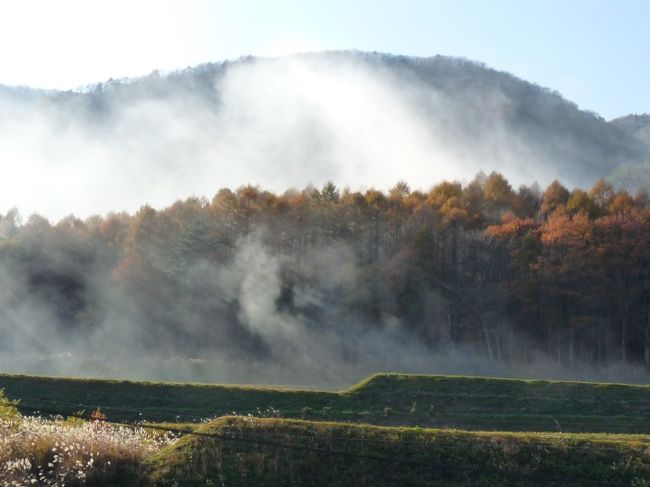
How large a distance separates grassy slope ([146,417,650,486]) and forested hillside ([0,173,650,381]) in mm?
31419

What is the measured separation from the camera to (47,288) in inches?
3088

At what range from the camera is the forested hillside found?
60.8m

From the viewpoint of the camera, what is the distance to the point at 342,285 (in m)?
67.7

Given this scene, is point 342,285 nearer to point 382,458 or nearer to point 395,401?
point 395,401

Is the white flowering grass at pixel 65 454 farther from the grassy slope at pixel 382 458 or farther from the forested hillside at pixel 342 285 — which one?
the forested hillside at pixel 342 285

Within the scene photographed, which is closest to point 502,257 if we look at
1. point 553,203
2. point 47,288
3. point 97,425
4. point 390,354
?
point 390,354

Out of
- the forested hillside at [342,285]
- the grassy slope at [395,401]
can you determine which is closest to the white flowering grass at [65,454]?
the grassy slope at [395,401]

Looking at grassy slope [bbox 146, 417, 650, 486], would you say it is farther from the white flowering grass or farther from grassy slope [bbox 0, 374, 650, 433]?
grassy slope [bbox 0, 374, 650, 433]

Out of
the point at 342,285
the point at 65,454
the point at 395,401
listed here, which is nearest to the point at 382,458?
the point at 65,454

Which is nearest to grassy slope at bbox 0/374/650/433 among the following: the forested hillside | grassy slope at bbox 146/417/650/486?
grassy slope at bbox 146/417/650/486

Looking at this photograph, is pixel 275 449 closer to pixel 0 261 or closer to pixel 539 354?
pixel 539 354

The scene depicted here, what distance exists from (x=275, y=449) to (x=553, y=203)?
230 ft

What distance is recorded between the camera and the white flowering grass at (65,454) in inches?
711

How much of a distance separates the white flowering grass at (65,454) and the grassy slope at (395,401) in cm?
956
